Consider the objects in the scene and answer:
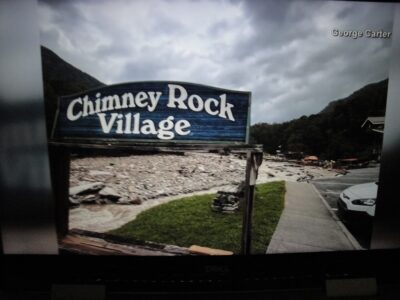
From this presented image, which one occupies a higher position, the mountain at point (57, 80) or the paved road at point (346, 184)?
the mountain at point (57, 80)

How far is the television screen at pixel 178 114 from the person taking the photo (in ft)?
3.88

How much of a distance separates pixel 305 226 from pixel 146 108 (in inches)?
30.5

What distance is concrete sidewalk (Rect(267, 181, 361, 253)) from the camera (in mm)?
→ 1300

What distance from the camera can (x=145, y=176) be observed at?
1224mm

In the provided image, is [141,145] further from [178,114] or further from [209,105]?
[209,105]

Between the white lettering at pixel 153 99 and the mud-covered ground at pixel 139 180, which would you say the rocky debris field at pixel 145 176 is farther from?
the white lettering at pixel 153 99

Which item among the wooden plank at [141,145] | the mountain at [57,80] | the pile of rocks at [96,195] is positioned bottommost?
the pile of rocks at [96,195]

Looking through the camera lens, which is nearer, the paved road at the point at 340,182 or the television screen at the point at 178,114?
the television screen at the point at 178,114

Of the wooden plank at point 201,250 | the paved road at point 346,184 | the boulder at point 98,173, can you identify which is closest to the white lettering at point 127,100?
the boulder at point 98,173

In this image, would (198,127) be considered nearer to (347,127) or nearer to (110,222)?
(110,222)

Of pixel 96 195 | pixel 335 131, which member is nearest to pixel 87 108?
pixel 96 195

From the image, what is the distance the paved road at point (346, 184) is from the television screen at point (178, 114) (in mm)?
49

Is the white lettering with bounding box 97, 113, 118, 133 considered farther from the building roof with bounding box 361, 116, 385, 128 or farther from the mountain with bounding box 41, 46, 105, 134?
the building roof with bounding box 361, 116, 385, 128

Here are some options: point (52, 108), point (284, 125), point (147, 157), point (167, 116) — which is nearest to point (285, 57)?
point (284, 125)
